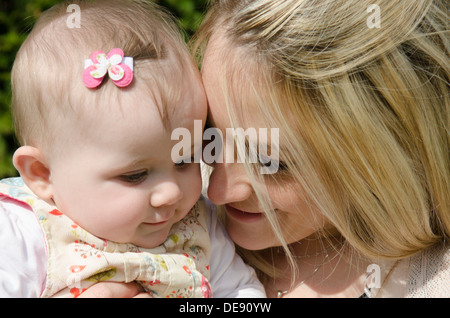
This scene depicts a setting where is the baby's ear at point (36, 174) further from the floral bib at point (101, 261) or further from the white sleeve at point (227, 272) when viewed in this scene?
the white sleeve at point (227, 272)

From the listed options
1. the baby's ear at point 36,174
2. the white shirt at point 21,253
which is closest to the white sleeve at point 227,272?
the white shirt at point 21,253

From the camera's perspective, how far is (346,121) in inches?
72.0

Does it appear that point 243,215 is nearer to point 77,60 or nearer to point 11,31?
point 77,60

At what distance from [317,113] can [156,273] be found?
2.42 ft

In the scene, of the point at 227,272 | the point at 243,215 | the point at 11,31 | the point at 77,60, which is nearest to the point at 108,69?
the point at 77,60

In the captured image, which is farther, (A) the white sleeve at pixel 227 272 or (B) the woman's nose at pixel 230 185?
(A) the white sleeve at pixel 227 272

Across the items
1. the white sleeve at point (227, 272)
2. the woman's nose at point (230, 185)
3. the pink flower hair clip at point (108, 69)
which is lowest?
the white sleeve at point (227, 272)

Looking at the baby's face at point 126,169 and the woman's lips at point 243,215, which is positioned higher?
the baby's face at point 126,169

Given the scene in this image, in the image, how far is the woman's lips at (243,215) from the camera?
2.07m

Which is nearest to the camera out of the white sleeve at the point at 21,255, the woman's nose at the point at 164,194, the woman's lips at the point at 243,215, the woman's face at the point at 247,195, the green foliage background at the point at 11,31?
the white sleeve at the point at 21,255

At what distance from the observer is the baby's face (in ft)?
5.48

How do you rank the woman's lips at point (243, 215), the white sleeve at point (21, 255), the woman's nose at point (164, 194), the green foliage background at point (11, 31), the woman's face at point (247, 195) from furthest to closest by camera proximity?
the green foliage background at point (11, 31) → the woman's lips at point (243, 215) → the woman's face at point (247, 195) → the woman's nose at point (164, 194) → the white sleeve at point (21, 255)

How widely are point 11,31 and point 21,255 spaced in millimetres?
2397
